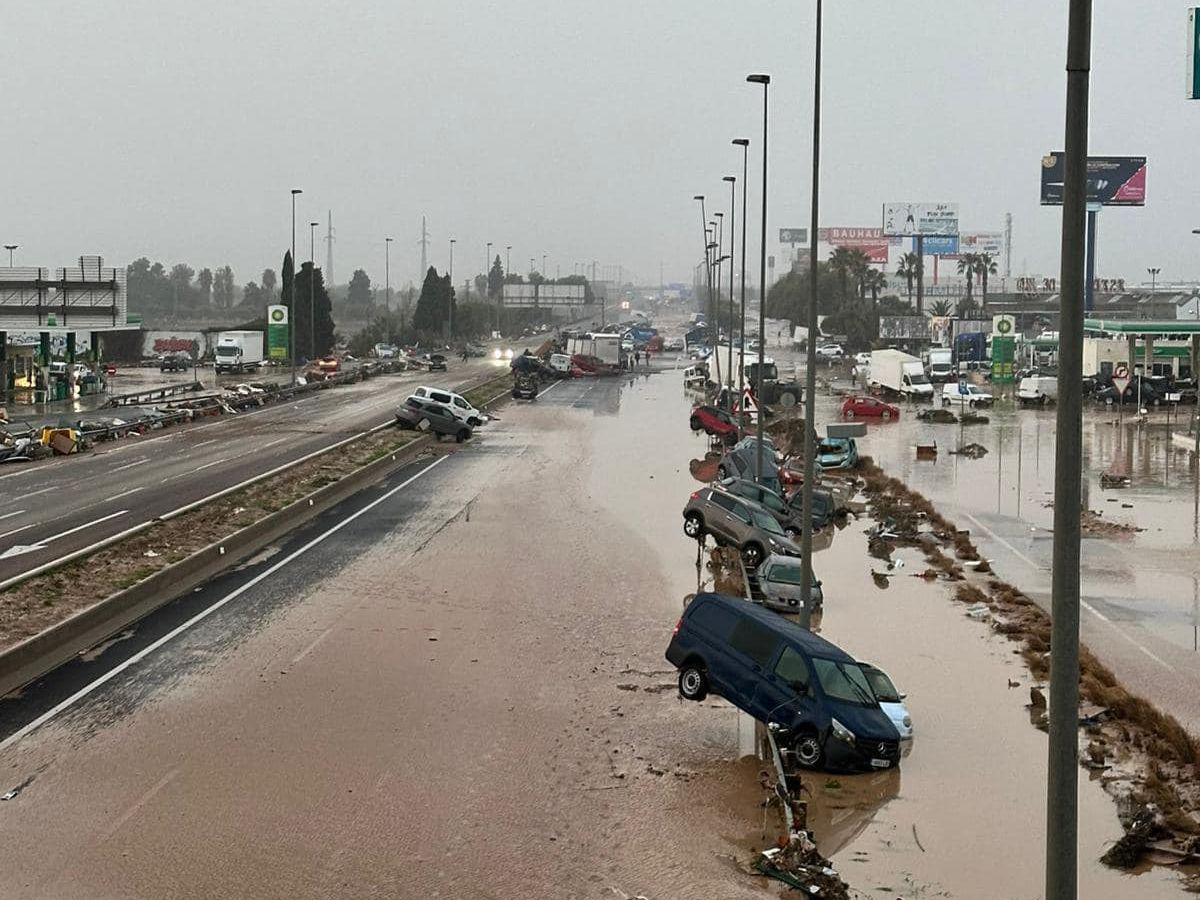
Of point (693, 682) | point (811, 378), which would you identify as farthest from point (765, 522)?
point (693, 682)

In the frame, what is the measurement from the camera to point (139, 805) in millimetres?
15336

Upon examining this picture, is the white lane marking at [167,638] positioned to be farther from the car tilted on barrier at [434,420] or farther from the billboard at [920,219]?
the billboard at [920,219]

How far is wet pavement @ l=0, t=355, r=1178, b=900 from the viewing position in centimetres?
1385

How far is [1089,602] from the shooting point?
27.4 meters

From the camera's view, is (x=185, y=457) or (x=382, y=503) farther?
(x=185, y=457)

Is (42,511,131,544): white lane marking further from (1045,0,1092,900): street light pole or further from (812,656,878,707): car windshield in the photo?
(1045,0,1092,900): street light pole

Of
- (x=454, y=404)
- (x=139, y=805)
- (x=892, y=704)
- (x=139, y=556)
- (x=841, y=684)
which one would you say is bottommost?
(x=139, y=805)

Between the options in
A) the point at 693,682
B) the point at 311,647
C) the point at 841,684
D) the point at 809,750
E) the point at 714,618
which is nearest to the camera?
the point at 809,750

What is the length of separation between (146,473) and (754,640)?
95.7ft

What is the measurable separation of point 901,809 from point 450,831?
4.71 metres

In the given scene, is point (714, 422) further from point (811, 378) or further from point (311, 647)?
point (311, 647)

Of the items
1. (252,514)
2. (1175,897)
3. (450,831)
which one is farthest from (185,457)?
(1175,897)

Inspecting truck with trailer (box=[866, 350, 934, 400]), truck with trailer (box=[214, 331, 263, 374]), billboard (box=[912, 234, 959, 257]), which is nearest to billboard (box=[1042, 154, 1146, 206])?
truck with trailer (box=[866, 350, 934, 400])

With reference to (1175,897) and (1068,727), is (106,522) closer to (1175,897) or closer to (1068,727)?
(1175,897)
